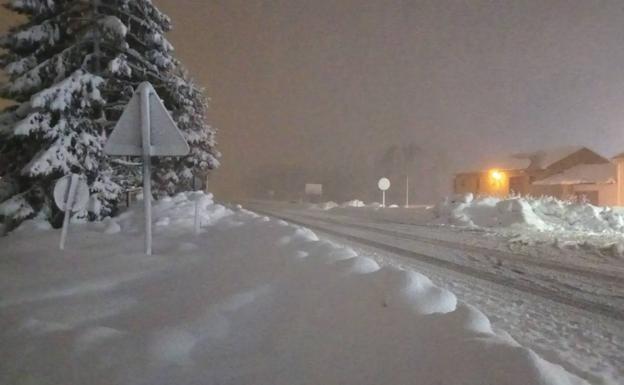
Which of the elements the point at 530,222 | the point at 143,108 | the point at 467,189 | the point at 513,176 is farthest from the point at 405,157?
the point at 143,108

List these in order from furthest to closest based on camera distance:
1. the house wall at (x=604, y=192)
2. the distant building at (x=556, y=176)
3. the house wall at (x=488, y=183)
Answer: the house wall at (x=488, y=183)
the distant building at (x=556, y=176)
the house wall at (x=604, y=192)

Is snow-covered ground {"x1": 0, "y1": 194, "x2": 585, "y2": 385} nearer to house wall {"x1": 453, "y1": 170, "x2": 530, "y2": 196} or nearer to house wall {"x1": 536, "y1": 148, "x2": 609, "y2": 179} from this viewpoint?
house wall {"x1": 536, "y1": 148, "x2": 609, "y2": 179}

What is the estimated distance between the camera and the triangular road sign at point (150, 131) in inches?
239

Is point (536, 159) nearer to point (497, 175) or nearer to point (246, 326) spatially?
point (497, 175)

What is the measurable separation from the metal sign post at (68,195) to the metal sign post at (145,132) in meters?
2.92

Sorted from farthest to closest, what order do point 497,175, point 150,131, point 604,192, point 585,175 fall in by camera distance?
point 497,175 < point 585,175 < point 604,192 < point 150,131

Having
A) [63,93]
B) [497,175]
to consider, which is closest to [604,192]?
[497,175]

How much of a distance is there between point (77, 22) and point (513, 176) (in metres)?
36.3

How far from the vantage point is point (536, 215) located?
57.8ft

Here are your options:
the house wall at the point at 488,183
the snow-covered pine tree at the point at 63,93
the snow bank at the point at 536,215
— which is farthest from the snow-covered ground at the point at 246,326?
the house wall at the point at 488,183

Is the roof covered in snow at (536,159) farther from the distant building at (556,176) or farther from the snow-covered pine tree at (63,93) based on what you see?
the snow-covered pine tree at (63,93)

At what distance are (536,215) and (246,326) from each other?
57.9 feet

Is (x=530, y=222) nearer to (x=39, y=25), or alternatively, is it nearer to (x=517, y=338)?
(x=517, y=338)

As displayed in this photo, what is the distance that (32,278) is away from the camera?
19.0ft
